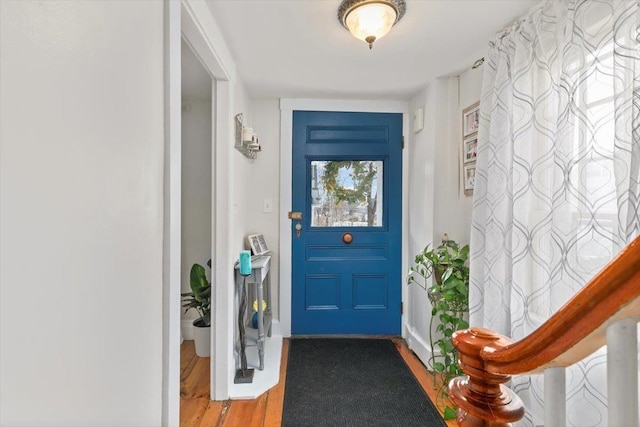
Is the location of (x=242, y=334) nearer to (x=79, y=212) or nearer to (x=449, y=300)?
(x=449, y=300)

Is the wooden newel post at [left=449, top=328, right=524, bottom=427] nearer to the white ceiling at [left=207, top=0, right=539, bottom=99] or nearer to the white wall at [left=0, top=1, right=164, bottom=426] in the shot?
the white wall at [left=0, top=1, right=164, bottom=426]

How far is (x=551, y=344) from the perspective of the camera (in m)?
0.43

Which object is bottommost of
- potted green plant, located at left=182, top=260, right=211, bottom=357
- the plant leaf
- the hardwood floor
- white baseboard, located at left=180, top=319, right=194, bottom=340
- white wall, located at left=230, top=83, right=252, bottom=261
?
the hardwood floor

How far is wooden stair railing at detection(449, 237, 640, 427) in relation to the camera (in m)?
0.34

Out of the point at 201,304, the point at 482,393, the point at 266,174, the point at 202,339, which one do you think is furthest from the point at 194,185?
the point at 482,393

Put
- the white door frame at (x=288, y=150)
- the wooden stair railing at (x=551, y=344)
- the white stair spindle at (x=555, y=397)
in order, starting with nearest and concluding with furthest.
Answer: the wooden stair railing at (x=551, y=344) < the white stair spindle at (x=555, y=397) < the white door frame at (x=288, y=150)

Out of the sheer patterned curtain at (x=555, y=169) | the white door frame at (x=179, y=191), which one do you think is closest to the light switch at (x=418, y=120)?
the sheer patterned curtain at (x=555, y=169)

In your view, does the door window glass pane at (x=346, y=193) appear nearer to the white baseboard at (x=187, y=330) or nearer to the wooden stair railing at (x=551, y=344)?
the white baseboard at (x=187, y=330)

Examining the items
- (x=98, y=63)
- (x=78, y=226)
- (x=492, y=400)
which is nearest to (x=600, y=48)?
(x=492, y=400)

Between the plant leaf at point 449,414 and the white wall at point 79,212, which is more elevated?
the white wall at point 79,212

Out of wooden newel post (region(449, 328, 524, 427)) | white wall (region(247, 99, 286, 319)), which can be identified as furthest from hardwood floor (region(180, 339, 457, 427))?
wooden newel post (region(449, 328, 524, 427))

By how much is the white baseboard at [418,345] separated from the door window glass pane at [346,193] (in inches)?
37.0

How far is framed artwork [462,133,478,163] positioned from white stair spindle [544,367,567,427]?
1.75 m

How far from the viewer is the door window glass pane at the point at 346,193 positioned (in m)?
2.79
